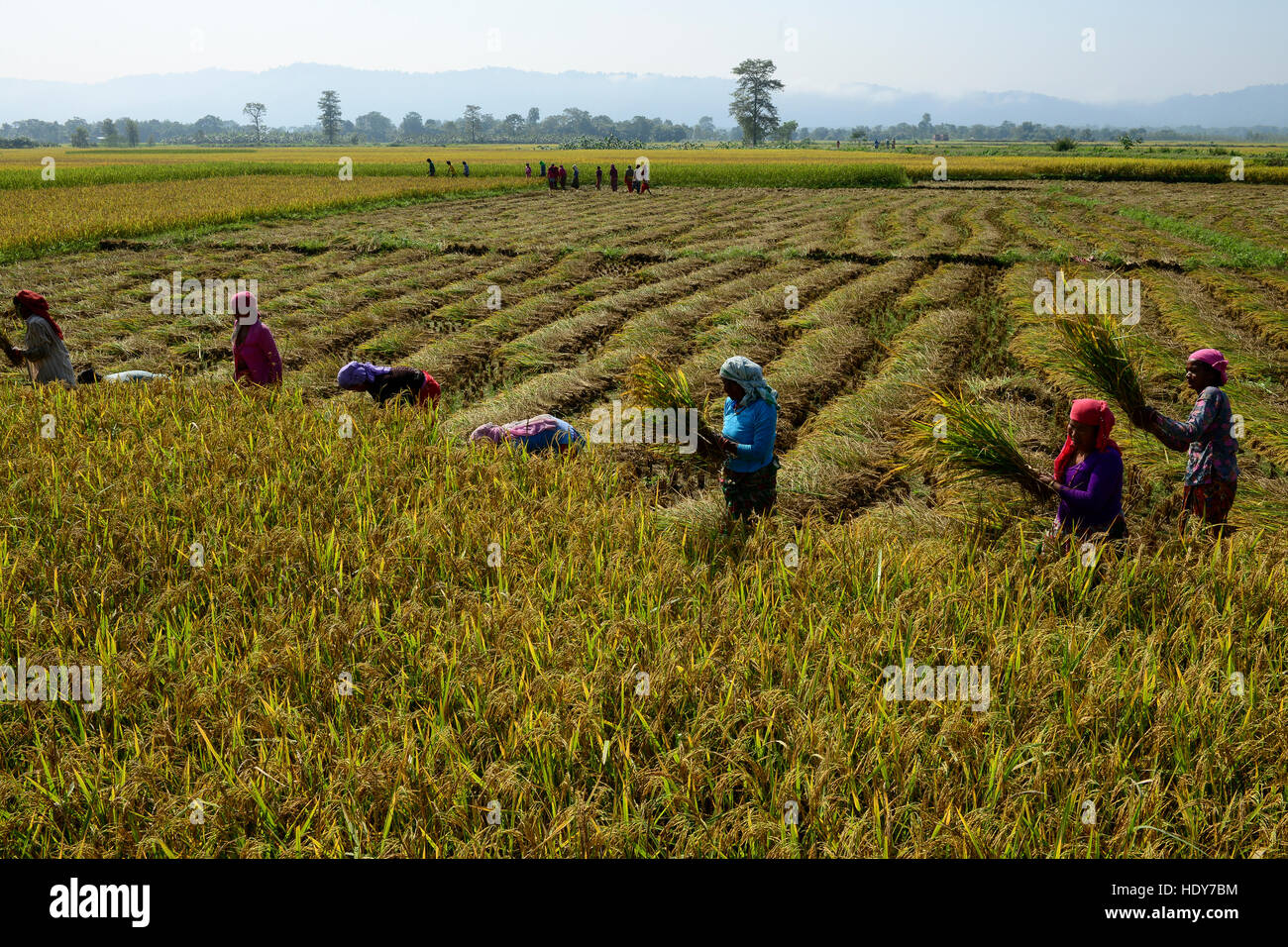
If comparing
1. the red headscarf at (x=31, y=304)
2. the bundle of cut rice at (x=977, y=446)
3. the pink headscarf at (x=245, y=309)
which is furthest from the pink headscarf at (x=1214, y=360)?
the red headscarf at (x=31, y=304)

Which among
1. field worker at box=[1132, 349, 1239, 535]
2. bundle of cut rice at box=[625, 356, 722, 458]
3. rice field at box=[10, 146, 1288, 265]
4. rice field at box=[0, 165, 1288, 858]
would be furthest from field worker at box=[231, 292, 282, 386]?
rice field at box=[10, 146, 1288, 265]

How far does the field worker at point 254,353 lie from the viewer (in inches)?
275

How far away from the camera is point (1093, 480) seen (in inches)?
154

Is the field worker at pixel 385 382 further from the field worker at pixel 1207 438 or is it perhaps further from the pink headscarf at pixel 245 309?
the field worker at pixel 1207 438

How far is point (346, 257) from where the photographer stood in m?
17.6

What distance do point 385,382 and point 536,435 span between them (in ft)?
6.06

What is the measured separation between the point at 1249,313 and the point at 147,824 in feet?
47.7

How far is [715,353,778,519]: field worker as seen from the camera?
4.42 m

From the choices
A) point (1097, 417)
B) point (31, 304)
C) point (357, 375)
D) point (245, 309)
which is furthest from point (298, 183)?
point (1097, 417)

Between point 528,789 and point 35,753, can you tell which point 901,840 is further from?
point 35,753

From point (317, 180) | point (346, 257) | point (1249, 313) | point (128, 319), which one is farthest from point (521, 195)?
point (1249, 313)

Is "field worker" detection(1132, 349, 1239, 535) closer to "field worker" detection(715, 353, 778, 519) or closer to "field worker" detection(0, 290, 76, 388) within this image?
"field worker" detection(715, 353, 778, 519)

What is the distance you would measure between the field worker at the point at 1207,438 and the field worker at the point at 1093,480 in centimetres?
86

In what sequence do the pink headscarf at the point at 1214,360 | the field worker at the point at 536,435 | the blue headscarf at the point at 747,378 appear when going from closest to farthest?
the blue headscarf at the point at 747,378 < the pink headscarf at the point at 1214,360 < the field worker at the point at 536,435
